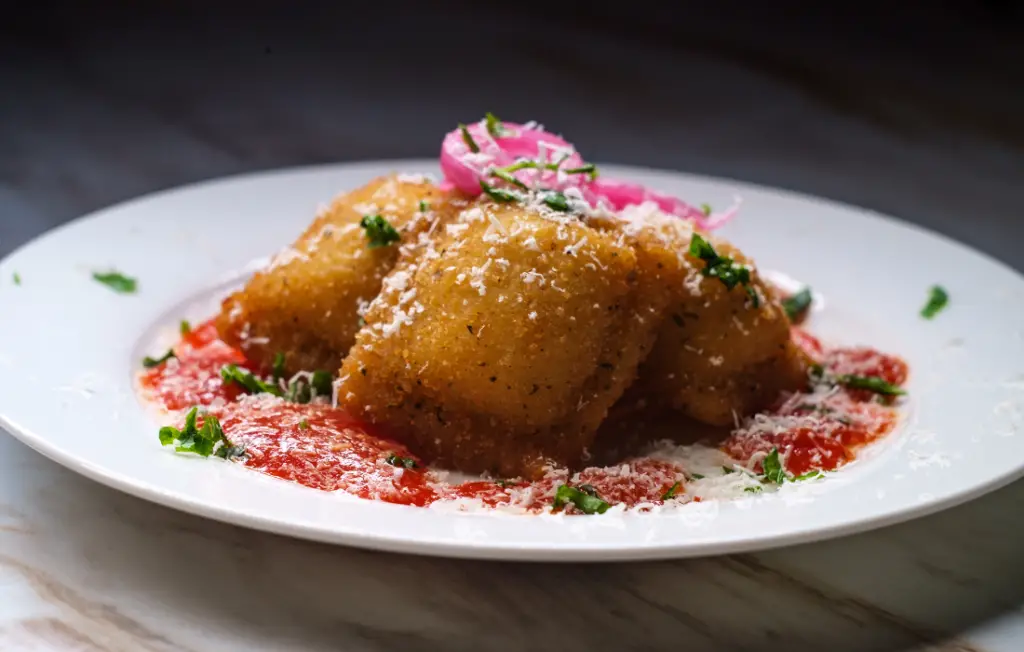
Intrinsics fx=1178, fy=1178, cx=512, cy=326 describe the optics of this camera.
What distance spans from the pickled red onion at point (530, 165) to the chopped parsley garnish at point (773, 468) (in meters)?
1.01

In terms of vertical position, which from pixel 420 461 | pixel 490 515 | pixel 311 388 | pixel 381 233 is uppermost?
pixel 381 233

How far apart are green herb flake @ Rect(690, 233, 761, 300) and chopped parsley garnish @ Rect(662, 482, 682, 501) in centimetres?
87

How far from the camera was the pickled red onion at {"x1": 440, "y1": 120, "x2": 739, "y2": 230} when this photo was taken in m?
3.96

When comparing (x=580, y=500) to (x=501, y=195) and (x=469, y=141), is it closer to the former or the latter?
(x=501, y=195)

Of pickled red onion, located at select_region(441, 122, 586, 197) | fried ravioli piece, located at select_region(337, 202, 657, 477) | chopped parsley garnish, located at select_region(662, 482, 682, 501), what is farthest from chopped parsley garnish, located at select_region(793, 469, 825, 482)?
pickled red onion, located at select_region(441, 122, 586, 197)

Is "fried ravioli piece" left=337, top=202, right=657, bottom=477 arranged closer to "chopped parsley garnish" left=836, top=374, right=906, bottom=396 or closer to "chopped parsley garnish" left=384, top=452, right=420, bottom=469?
"chopped parsley garnish" left=384, top=452, right=420, bottom=469

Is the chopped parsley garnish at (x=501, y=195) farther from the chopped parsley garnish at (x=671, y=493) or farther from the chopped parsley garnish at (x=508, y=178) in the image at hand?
the chopped parsley garnish at (x=671, y=493)

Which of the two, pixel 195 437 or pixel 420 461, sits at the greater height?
pixel 420 461

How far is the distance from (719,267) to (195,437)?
1.81 metres

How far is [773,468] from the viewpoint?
3.53 meters

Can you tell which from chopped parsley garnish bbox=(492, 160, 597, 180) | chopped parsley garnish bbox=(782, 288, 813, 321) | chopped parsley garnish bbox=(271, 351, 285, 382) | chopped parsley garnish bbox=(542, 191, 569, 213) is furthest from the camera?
chopped parsley garnish bbox=(782, 288, 813, 321)

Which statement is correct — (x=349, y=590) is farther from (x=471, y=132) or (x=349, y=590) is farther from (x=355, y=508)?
(x=471, y=132)

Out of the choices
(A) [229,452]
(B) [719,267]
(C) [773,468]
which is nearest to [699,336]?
(B) [719,267]

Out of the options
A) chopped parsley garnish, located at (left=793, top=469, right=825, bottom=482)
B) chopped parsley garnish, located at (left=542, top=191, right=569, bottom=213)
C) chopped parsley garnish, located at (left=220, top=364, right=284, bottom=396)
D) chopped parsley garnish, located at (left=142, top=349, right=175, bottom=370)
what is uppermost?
chopped parsley garnish, located at (left=542, top=191, right=569, bottom=213)
